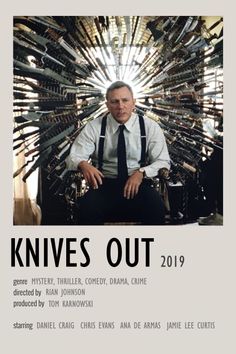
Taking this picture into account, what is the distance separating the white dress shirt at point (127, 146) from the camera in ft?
5.69

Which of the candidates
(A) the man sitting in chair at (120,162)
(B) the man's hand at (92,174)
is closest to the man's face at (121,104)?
(A) the man sitting in chair at (120,162)

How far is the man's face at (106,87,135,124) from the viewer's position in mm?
1725

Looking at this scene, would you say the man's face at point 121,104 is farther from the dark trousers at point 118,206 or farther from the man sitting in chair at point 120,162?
the dark trousers at point 118,206

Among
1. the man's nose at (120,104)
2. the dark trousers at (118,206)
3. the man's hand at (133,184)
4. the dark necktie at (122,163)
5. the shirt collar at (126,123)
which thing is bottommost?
the dark trousers at (118,206)

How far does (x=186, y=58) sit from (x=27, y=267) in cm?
87

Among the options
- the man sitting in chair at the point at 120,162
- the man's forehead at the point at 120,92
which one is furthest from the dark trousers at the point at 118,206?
the man's forehead at the point at 120,92

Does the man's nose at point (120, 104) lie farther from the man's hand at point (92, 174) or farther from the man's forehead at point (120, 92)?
the man's hand at point (92, 174)

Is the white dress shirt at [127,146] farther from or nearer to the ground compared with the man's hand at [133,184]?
farther from the ground

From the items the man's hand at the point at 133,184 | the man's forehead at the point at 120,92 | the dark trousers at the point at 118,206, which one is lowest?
the dark trousers at the point at 118,206

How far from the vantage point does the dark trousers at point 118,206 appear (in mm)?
1721

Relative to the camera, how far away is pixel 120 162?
173 cm

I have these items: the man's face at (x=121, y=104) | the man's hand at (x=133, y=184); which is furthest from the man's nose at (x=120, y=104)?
the man's hand at (x=133, y=184)

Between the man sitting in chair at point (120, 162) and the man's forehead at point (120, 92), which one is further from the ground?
the man's forehead at point (120, 92)

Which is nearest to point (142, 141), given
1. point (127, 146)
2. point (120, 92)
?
point (127, 146)
